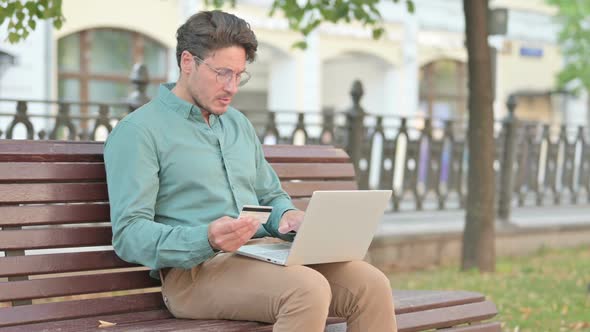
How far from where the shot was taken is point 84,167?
3.83 m

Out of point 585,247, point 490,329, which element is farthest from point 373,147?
point 490,329

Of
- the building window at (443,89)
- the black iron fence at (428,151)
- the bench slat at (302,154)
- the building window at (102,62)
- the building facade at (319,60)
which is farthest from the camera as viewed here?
the building window at (443,89)

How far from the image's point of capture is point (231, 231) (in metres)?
3.19

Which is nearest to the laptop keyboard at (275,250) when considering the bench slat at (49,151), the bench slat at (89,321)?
the bench slat at (89,321)

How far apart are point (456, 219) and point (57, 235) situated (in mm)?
7745

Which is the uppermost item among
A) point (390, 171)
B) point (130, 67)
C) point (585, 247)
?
point (130, 67)

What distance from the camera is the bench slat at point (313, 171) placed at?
4641mm

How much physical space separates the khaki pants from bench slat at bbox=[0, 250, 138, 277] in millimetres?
314

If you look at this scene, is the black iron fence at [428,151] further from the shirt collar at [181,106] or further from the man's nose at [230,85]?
the man's nose at [230,85]

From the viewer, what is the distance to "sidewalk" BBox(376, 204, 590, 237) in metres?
9.93

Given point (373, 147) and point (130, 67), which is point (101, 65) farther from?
point (373, 147)

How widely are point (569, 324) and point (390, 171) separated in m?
4.25

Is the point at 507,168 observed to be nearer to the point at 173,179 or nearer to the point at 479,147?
the point at 479,147

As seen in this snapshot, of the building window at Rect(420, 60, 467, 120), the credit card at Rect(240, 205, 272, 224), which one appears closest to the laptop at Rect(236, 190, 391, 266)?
the credit card at Rect(240, 205, 272, 224)
